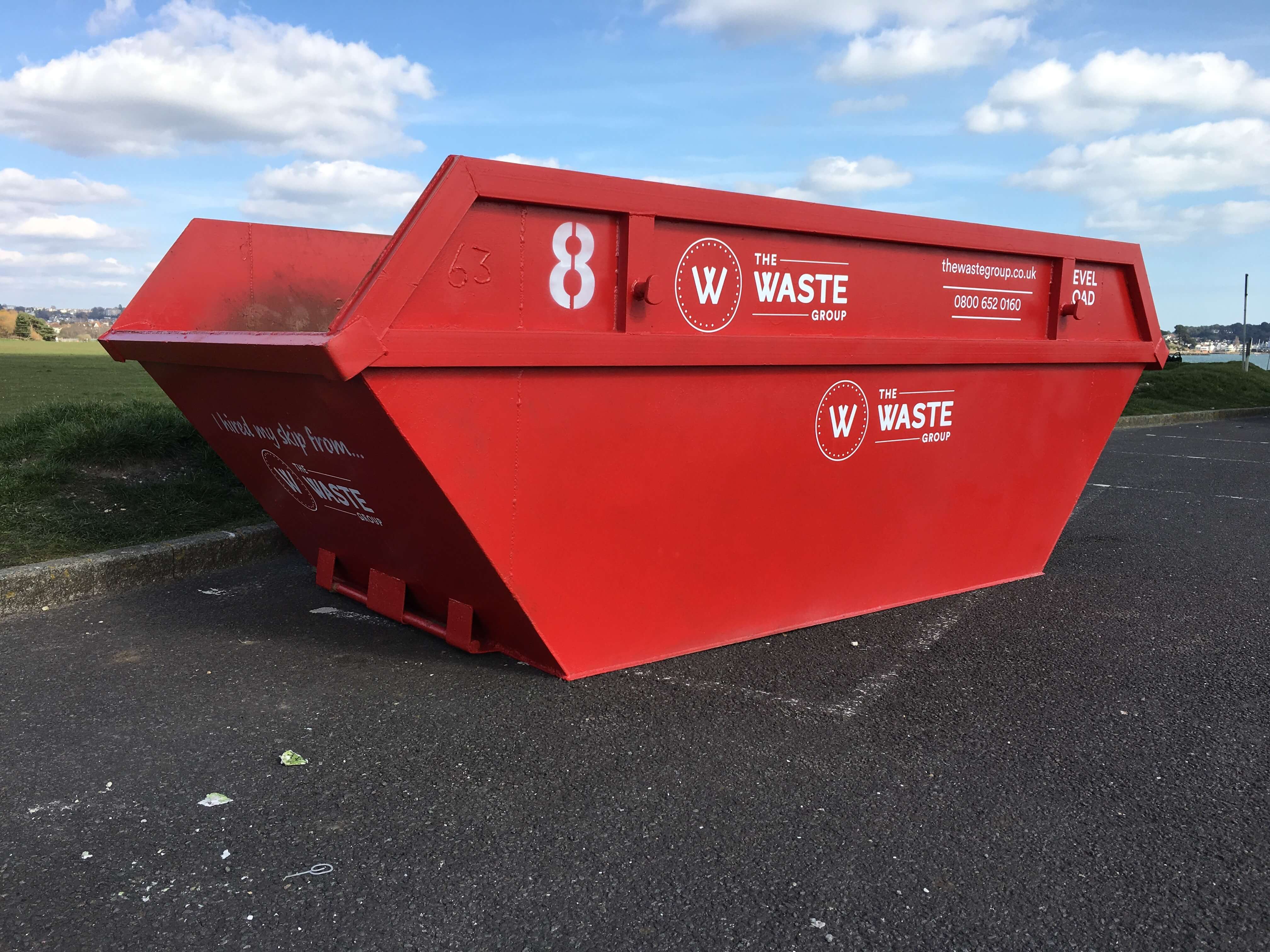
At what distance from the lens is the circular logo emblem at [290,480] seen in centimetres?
432

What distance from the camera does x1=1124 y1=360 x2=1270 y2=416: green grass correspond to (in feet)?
60.1

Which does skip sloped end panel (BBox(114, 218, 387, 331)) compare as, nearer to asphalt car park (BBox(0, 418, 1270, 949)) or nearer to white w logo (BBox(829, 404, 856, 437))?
asphalt car park (BBox(0, 418, 1270, 949))

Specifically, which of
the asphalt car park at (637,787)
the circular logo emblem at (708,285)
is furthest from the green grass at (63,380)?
the circular logo emblem at (708,285)

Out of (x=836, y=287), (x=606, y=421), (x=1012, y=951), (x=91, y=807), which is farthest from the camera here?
(x=836, y=287)

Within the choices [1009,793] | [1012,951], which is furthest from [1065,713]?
[1012,951]

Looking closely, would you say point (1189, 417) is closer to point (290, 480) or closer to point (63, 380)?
point (290, 480)

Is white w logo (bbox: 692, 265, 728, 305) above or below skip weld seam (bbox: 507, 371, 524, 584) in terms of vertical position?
above

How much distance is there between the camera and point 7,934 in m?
2.28

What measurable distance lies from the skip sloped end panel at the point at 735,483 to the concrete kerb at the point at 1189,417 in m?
11.7

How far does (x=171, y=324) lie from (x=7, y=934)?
2.93m

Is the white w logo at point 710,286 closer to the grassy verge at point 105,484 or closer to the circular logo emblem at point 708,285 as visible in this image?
the circular logo emblem at point 708,285

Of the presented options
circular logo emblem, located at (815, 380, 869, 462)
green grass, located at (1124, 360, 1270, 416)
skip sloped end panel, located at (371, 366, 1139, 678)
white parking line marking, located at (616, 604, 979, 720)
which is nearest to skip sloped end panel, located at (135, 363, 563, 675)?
skip sloped end panel, located at (371, 366, 1139, 678)

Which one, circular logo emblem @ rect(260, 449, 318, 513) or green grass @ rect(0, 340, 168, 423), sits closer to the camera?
circular logo emblem @ rect(260, 449, 318, 513)

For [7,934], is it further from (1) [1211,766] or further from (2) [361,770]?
(1) [1211,766]
